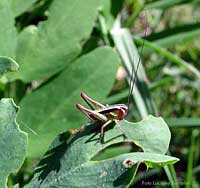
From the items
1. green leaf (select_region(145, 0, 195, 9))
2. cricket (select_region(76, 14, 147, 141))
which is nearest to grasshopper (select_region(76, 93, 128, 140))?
cricket (select_region(76, 14, 147, 141))

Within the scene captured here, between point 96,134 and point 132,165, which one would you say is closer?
point 132,165

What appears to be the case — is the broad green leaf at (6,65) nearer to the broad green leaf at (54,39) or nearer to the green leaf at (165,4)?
the broad green leaf at (54,39)

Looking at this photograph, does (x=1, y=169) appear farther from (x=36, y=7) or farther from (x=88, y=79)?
(x=36, y=7)

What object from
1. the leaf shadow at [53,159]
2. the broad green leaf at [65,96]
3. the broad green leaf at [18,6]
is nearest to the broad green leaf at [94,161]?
the leaf shadow at [53,159]

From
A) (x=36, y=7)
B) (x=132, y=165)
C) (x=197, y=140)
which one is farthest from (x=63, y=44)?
(x=197, y=140)

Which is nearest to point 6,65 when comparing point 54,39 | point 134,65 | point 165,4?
point 54,39

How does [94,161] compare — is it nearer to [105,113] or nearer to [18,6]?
[105,113]
